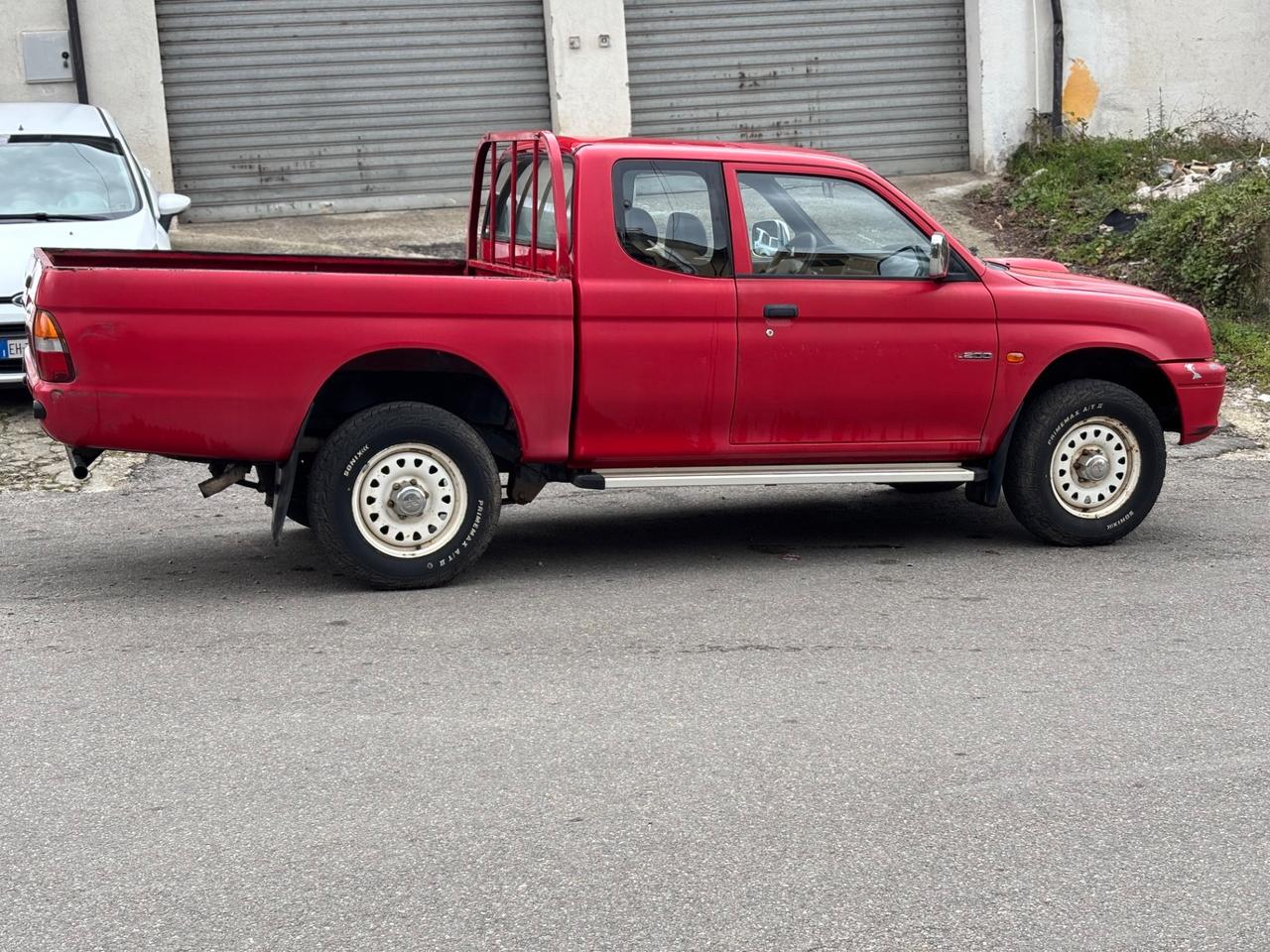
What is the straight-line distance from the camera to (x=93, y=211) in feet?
37.0

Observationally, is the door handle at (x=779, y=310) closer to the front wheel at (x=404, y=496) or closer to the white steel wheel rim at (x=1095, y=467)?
the front wheel at (x=404, y=496)

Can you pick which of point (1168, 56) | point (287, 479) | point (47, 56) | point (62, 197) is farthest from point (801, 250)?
point (1168, 56)

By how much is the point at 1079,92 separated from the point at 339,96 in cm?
782

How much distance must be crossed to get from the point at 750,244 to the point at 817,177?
457 mm

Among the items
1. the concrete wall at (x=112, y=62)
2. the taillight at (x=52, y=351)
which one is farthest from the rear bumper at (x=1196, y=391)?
the concrete wall at (x=112, y=62)

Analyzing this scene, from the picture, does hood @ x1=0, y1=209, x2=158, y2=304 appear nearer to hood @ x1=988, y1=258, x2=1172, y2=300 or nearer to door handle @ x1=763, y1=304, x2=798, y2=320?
door handle @ x1=763, y1=304, x2=798, y2=320

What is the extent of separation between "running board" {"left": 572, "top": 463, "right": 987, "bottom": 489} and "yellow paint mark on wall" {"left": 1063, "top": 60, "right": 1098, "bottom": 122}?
36.4ft

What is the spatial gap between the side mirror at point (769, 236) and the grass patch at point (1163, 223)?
19.6 feet

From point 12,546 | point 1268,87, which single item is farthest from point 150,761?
point 1268,87

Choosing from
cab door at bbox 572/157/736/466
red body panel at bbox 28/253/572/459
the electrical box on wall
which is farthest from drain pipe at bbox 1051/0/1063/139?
red body panel at bbox 28/253/572/459

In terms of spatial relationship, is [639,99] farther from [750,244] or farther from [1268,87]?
[750,244]

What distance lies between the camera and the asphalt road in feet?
12.5

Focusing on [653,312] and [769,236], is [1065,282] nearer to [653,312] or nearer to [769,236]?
[769,236]

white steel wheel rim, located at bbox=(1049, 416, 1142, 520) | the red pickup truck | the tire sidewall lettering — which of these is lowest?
white steel wheel rim, located at bbox=(1049, 416, 1142, 520)
